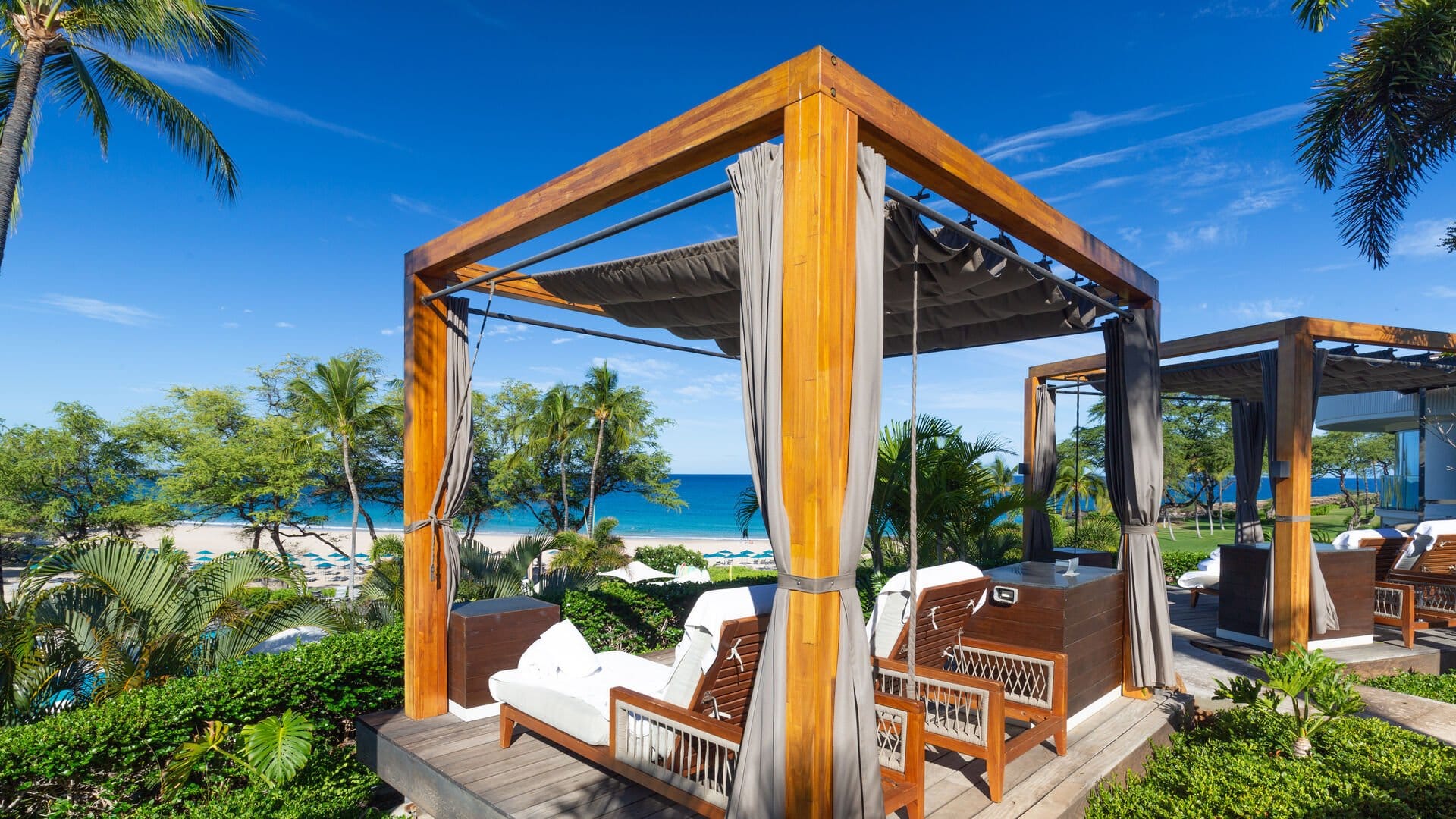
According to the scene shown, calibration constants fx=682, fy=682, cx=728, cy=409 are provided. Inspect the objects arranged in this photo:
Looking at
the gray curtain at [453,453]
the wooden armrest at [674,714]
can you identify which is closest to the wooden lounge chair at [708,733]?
the wooden armrest at [674,714]

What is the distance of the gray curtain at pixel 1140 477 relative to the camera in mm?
4426

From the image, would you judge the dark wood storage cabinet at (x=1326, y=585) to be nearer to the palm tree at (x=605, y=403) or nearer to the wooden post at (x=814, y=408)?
the wooden post at (x=814, y=408)

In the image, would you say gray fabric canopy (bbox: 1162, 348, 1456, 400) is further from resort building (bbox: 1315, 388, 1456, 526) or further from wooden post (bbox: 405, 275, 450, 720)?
wooden post (bbox: 405, 275, 450, 720)

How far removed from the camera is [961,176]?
292 cm

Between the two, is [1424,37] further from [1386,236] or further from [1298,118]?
[1386,236]

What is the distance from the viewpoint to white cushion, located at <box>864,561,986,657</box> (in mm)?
3670

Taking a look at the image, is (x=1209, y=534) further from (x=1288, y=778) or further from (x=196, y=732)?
(x=196, y=732)

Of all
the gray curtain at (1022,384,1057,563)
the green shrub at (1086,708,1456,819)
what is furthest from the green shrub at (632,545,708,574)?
the green shrub at (1086,708,1456,819)

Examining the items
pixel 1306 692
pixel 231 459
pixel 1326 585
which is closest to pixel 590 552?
pixel 231 459

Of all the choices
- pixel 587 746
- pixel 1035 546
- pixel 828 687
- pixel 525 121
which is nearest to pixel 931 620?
pixel 828 687

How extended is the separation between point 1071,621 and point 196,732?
487cm

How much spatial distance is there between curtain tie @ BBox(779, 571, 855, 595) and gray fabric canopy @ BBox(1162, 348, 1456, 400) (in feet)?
20.5

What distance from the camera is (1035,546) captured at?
830 cm

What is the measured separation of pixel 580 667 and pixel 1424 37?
10.00 metres
